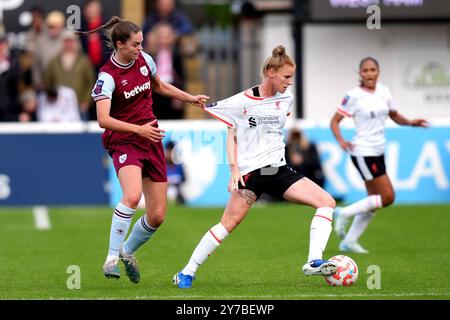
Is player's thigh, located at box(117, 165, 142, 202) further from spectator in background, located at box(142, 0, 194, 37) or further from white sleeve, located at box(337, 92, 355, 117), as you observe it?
spectator in background, located at box(142, 0, 194, 37)

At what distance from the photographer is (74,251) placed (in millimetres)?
13695

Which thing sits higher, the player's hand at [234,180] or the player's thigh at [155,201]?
the player's hand at [234,180]

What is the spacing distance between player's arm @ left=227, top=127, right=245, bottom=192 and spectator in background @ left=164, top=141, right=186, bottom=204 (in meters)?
9.71

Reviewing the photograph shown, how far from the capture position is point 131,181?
10.1 m

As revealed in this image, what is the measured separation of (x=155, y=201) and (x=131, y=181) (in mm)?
385

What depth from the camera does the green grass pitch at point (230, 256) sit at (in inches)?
390

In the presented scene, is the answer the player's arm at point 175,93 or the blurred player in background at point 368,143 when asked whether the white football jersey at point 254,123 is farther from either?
the blurred player in background at point 368,143

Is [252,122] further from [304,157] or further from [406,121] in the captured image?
[304,157]

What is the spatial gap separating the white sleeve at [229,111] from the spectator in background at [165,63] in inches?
419

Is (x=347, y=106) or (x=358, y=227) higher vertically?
(x=347, y=106)

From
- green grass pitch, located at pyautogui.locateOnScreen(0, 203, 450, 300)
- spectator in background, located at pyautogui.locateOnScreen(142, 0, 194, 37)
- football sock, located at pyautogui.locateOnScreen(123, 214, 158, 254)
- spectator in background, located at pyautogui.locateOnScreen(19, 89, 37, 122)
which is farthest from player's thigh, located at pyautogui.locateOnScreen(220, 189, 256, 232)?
spectator in background, located at pyautogui.locateOnScreen(142, 0, 194, 37)

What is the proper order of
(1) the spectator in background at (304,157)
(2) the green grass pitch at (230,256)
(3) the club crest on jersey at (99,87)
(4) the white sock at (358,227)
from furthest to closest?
(1) the spectator in background at (304,157)
(4) the white sock at (358,227)
(3) the club crest on jersey at (99,87)
(2) the green grass pitch at (230,256)

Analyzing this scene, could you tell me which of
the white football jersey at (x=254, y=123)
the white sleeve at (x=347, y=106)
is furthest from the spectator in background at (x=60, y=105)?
the white football jersey at (x=254, y=123)

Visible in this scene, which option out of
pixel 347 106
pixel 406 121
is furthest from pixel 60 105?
pixel 406 121
